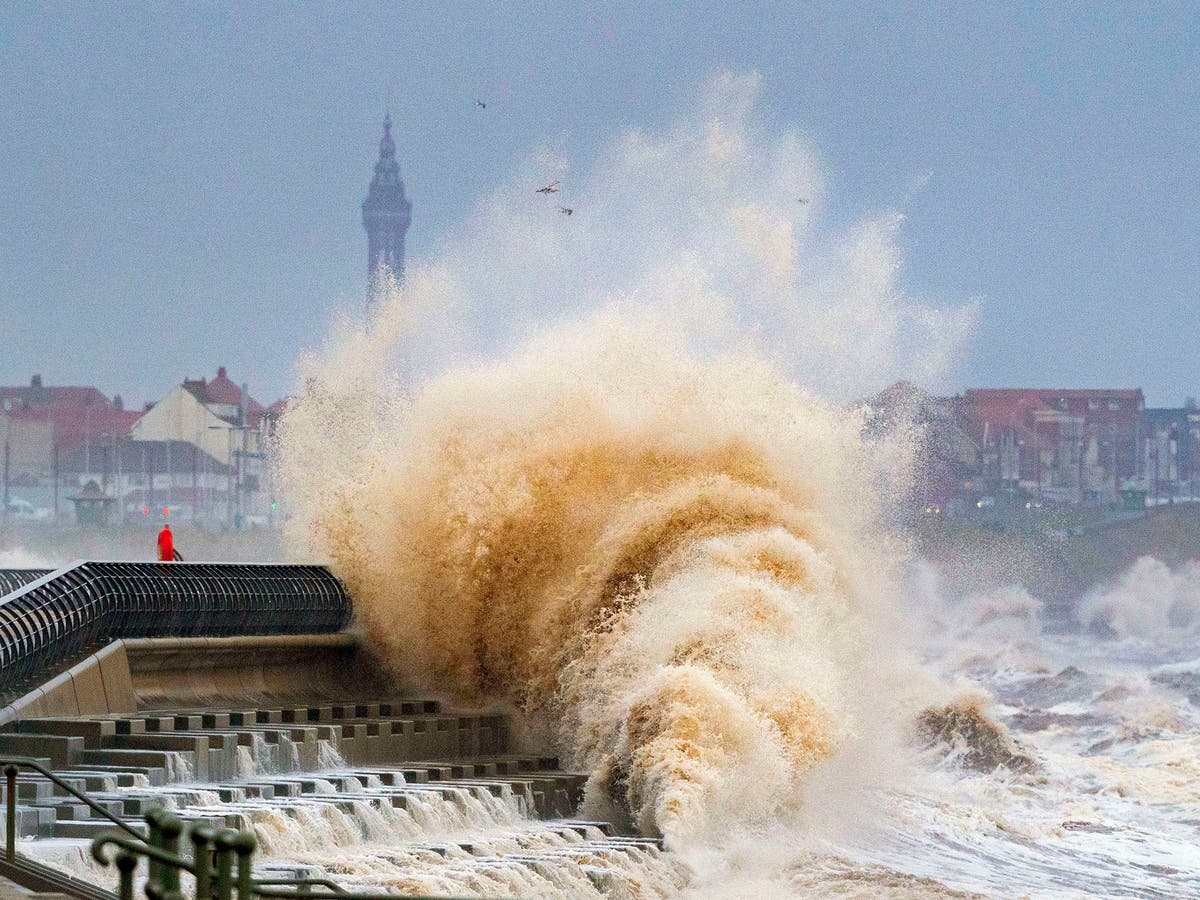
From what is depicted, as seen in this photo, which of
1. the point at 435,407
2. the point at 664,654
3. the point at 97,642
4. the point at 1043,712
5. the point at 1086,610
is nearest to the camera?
the point at 97,642

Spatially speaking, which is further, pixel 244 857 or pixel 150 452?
pixel 150 452

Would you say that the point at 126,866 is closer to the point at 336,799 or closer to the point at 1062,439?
the point at 336,799

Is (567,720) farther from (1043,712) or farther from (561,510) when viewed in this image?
(1043,712)

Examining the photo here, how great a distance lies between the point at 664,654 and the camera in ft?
69.5

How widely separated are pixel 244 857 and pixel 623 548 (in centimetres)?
1682

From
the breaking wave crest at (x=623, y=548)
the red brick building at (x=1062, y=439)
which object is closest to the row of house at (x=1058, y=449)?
the red brick building at (x=1062, y=439)

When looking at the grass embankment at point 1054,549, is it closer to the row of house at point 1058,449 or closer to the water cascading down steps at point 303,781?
the row of house at point 1058,449

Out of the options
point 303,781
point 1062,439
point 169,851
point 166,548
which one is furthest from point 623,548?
point 1062,439

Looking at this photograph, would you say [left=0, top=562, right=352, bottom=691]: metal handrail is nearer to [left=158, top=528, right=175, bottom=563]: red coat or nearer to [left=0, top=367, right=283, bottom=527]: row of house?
[left=158, top=528, right=175, bottom=563]: red coat

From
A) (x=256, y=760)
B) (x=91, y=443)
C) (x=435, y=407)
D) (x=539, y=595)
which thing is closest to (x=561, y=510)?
(x=539, y=595)

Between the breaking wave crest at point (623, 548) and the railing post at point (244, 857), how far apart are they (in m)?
11.8

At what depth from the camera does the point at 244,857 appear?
6898mm

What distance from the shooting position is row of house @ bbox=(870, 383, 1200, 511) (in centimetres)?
10244

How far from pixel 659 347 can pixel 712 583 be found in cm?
538
